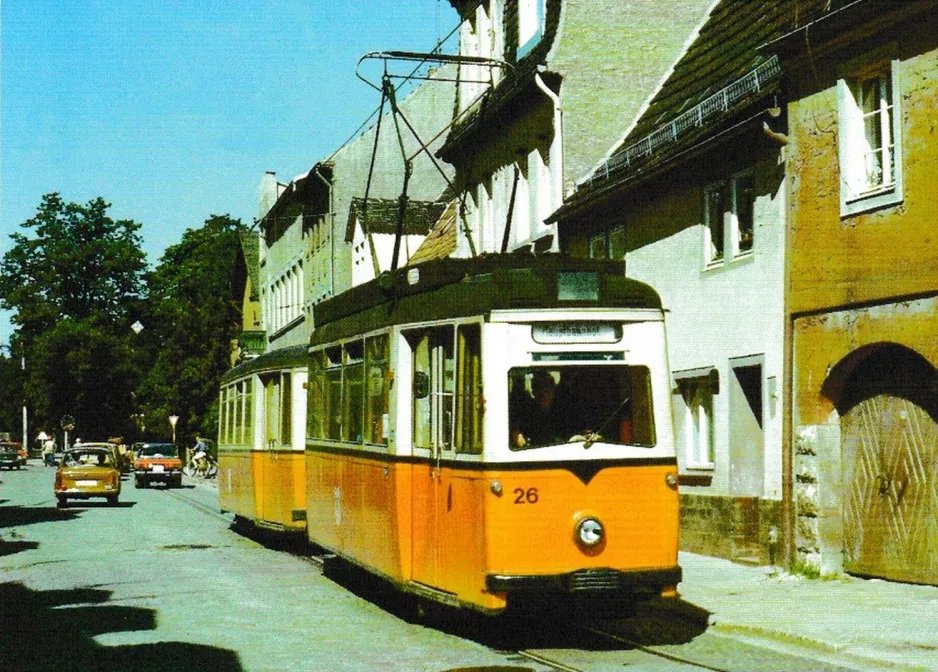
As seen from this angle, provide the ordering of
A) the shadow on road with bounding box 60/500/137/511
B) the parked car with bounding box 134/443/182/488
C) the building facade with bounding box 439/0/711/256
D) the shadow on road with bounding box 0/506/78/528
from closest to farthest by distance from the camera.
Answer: the building facade with bounding box 439/0/711/256 < the shadow on road with bounding box 0/506/78/528 < the shadow on road with bounding box 60/500/137/511 < the parked car with bounding box 134/443/182/488

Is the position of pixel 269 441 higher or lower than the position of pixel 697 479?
higher

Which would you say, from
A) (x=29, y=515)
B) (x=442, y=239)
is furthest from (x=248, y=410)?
(x=442, y=239)

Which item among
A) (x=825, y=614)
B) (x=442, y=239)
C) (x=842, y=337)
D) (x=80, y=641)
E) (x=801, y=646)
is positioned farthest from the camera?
(x=442, y=239)

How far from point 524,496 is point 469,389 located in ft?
3.49

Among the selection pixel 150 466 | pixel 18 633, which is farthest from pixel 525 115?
pixel 150 466

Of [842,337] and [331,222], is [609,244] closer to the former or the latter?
[842,337]

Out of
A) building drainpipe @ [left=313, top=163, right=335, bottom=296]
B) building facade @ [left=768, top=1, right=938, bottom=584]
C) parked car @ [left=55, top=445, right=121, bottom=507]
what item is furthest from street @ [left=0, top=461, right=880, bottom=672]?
building drainpipe @ [left=313, top=163, right=335, bottom=296]

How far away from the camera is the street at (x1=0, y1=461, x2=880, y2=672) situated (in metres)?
11.3

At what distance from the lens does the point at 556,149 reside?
90.1 feet

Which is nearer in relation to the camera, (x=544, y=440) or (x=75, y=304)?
(x=544, y=440)

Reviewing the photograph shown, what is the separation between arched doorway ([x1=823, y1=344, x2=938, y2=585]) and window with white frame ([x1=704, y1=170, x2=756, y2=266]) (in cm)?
308

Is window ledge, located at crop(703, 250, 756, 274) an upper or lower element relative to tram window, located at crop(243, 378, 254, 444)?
upper

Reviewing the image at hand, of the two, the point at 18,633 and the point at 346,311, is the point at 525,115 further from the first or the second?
the point at 18,633

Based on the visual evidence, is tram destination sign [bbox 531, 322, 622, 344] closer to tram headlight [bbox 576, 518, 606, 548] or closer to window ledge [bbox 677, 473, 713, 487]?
tram headlight [bbox 576, 518, 606, 548]
